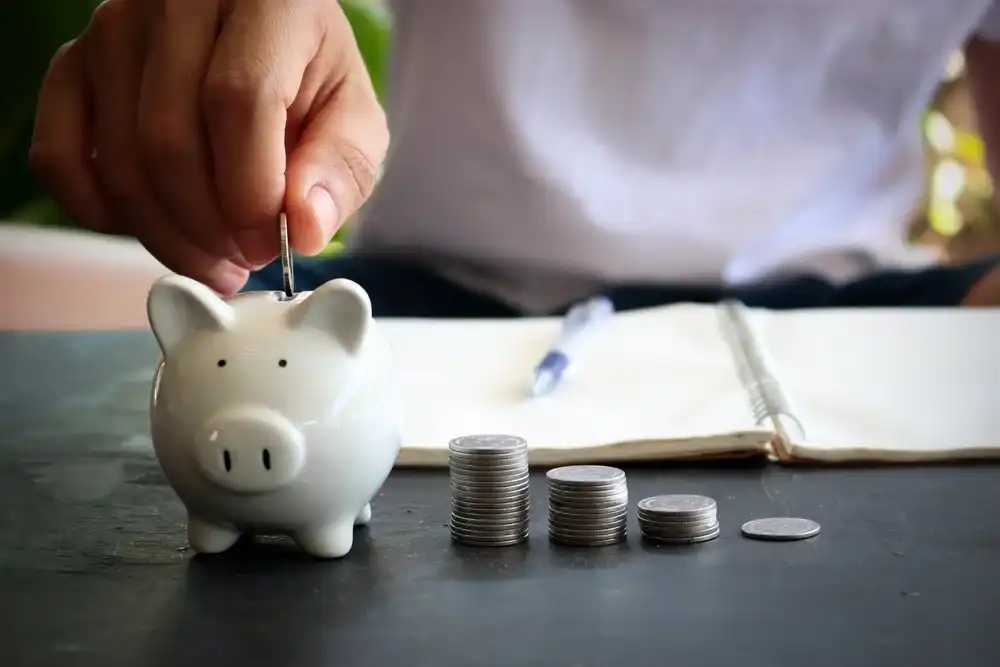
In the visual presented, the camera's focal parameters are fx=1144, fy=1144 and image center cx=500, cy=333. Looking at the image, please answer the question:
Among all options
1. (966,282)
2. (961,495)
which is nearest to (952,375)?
(961,495)

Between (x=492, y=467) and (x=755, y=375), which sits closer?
(x=492, y=467)

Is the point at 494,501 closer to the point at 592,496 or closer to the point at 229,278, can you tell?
the point at 592,496

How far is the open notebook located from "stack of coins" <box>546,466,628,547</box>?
0.17m

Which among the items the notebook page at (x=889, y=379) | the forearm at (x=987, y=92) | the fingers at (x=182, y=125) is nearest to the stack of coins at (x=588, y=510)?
the notebook page at (x=889, y=379)

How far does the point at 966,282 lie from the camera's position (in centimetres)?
138

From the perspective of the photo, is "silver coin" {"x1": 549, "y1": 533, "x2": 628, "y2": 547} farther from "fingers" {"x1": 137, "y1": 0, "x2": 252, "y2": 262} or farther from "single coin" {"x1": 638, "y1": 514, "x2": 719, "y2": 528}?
"fingers" {"x1": 137, "y1": 0, "x2": 252, "y2": 262}

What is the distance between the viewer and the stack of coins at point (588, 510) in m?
0.62

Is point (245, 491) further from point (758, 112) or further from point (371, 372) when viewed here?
point (758, 112)

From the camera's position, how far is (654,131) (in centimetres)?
149

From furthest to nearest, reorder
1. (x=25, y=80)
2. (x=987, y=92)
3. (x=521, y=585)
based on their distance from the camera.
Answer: (x=25, y=80) < (x=987, y=92) < (x=521, y=585)

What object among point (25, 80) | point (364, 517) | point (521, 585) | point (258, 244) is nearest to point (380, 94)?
point (25, 80)

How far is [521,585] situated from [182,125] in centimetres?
40

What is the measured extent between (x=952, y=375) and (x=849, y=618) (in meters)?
0.53

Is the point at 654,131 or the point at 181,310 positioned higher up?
the point at 654,131
